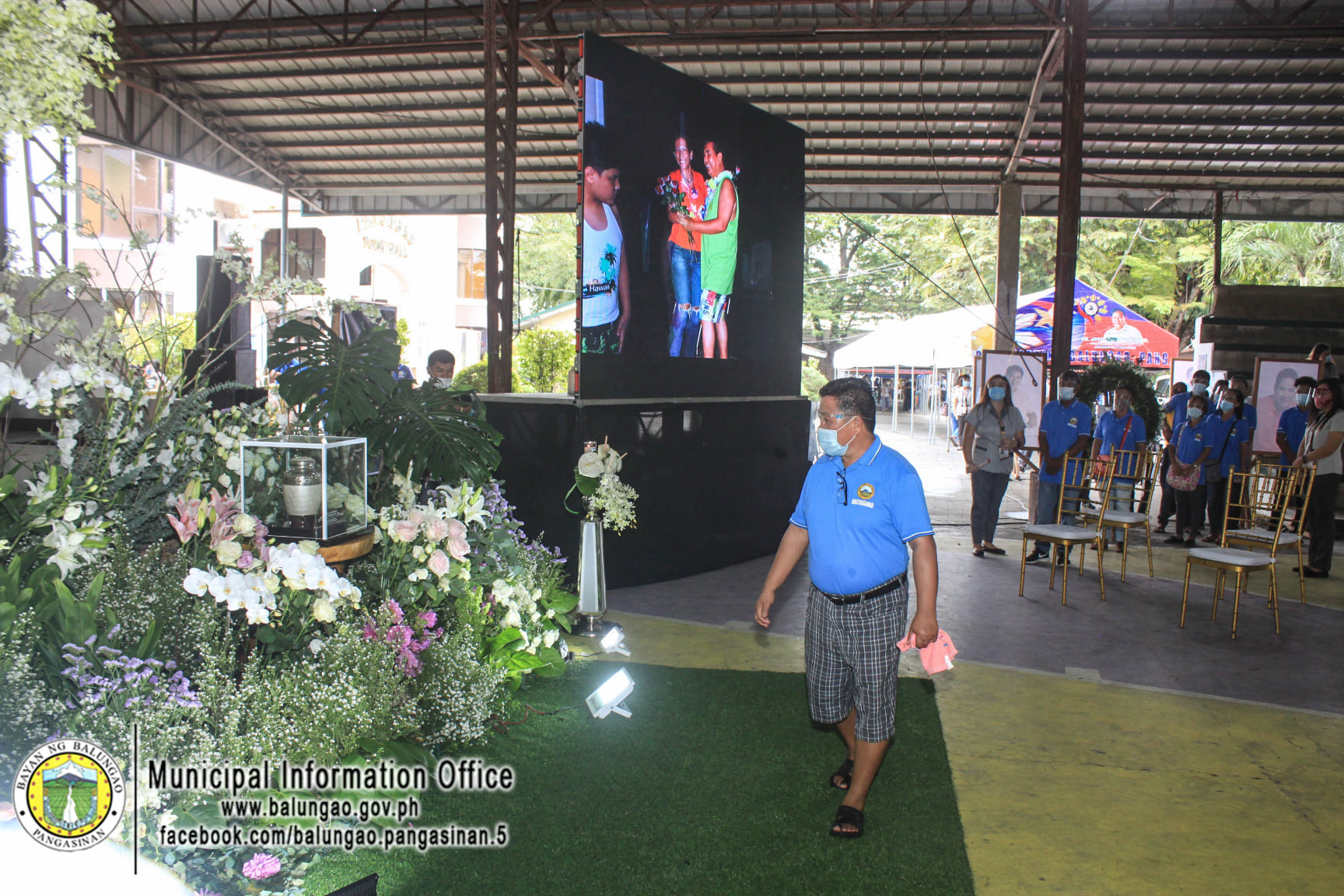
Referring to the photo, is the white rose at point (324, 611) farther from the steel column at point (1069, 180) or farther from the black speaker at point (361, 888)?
the steel column at point (1069, 180)

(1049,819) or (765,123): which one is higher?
(765,123)

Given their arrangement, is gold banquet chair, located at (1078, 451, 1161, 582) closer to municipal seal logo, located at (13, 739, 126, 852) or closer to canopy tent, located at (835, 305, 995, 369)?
→ municipal seal logo, located at (13, 739, 126, 852)

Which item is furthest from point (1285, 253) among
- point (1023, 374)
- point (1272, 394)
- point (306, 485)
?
point (306, 485)

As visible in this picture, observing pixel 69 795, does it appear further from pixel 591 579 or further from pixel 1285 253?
pixel 1285 253

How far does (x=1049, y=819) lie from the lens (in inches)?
141

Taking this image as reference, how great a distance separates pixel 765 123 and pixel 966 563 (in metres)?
4.46

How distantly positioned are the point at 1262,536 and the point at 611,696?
516 cm

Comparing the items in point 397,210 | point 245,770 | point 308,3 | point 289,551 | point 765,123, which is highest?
point 308,3

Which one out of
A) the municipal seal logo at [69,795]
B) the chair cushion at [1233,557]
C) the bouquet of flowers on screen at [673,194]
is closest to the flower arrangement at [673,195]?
the bouquet of flowers on screen at [673,194]

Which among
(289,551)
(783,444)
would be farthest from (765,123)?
(289,551)

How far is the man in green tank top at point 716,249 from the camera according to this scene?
7566mm

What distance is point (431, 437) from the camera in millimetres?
4141

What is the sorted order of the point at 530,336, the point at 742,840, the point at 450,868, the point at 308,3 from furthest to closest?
the point at 530,336
the point at 308,3
the point at 742,840
the point at 450,868

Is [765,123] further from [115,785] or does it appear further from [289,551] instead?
[115,785]
